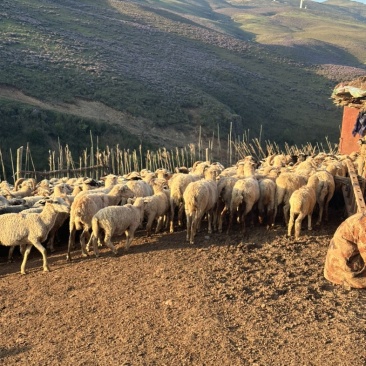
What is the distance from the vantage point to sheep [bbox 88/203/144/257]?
9.68 metres

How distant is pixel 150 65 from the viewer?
48938 mm

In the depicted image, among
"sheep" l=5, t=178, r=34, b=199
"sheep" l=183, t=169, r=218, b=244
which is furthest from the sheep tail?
"sheep" l=5, t=178, r=34, b=199

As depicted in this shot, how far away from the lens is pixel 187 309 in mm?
7207

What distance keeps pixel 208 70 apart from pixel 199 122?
1628cm

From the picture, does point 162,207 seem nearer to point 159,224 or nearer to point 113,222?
point 159,224

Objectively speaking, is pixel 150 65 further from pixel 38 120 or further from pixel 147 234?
pixel 147 234

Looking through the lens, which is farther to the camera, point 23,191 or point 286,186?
point 23,191

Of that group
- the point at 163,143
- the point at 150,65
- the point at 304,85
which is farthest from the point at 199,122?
the point at 304,85

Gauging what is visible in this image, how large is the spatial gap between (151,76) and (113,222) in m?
37.7

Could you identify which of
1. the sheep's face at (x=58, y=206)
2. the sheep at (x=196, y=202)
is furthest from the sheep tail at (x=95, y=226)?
the sheep at (x=196, y=202)

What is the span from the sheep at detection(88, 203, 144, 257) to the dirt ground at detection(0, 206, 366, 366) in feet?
1.19

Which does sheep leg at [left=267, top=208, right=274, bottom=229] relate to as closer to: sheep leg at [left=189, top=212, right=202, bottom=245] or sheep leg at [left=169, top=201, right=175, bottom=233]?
sheep leg at [left=189, top=212, right=202, bottom=245]

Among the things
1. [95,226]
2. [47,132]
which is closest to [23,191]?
[95,226]

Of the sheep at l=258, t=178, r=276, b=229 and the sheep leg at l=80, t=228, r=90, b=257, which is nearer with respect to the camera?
the sheep leg at l=80, t=228, r=90, b=257
